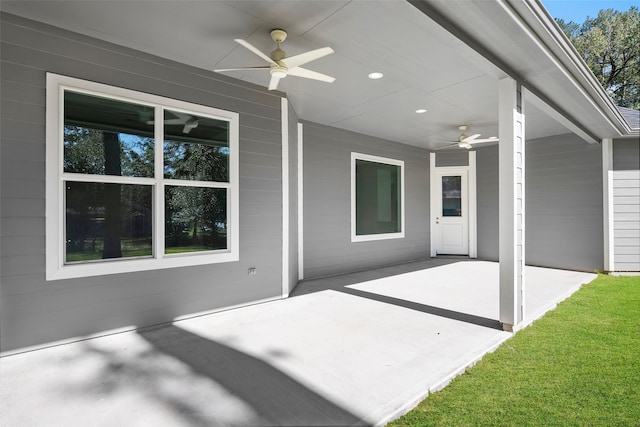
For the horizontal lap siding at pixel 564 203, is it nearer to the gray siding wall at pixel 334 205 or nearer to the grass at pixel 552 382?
the gray siding wall at pixel 334 205

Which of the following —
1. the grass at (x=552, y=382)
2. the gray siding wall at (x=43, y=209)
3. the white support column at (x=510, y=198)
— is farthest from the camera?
the white support column at (x=510, y=198)

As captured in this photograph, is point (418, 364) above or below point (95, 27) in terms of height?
below

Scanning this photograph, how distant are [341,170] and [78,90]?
160 inches

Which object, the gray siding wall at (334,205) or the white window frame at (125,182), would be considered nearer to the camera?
the white window frame at (125,182)

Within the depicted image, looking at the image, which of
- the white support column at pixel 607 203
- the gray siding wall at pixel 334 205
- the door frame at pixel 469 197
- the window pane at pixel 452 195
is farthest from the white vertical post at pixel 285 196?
the white support column at pixel 607 203

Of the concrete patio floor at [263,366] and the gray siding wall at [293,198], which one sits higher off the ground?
the gray siding wall at [293,198]

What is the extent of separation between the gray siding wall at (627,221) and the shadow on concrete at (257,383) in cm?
669

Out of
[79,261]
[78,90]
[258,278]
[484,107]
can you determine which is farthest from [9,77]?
[484,107]

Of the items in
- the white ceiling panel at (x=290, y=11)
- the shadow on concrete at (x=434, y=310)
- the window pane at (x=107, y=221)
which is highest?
the white ceiling panel at (x=290, y=11)

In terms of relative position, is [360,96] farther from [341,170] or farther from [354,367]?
[354,367]

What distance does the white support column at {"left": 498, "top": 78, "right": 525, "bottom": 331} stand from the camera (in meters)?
3.12

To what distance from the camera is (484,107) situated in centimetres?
479

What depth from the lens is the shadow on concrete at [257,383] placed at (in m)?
1.82

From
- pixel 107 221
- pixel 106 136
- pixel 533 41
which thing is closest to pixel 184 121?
pixel 106 136
